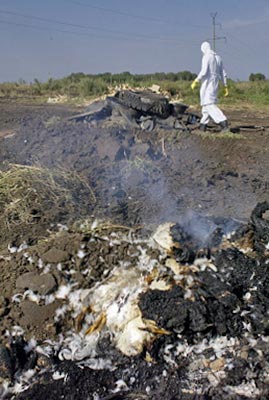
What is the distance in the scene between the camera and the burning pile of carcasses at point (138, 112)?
9.08m

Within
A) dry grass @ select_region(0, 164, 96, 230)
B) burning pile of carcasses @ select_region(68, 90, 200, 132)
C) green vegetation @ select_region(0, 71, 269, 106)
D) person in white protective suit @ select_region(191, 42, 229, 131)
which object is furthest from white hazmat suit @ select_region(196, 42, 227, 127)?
dry grass @ select_region(0, 164, 96, 230)

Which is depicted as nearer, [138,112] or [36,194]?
[36,194]

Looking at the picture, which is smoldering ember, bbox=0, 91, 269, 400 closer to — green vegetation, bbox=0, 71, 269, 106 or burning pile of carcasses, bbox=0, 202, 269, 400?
burning pile of carcasses, bbox=0, 202, 269, 400

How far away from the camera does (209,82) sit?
9.66 metres

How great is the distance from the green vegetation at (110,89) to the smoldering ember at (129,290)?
862 cm

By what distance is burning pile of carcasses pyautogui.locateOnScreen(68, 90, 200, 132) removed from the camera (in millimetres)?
9078

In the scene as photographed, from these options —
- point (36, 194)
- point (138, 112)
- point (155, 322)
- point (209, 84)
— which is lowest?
point (155, 322)

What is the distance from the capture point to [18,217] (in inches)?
188

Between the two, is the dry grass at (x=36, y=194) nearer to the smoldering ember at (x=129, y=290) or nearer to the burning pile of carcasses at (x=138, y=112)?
the smoldering ember at (x=129, y=290)

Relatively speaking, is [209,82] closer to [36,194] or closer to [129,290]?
[36,194]

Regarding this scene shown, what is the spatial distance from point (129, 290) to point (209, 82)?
7109 mm

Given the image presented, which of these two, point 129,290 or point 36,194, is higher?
point 36,194

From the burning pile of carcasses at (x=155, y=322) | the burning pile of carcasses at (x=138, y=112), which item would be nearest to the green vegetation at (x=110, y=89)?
the burning pile of carcasses at (x=138, y=112)

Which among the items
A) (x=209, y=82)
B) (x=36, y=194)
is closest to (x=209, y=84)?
(x=209, y=82)
